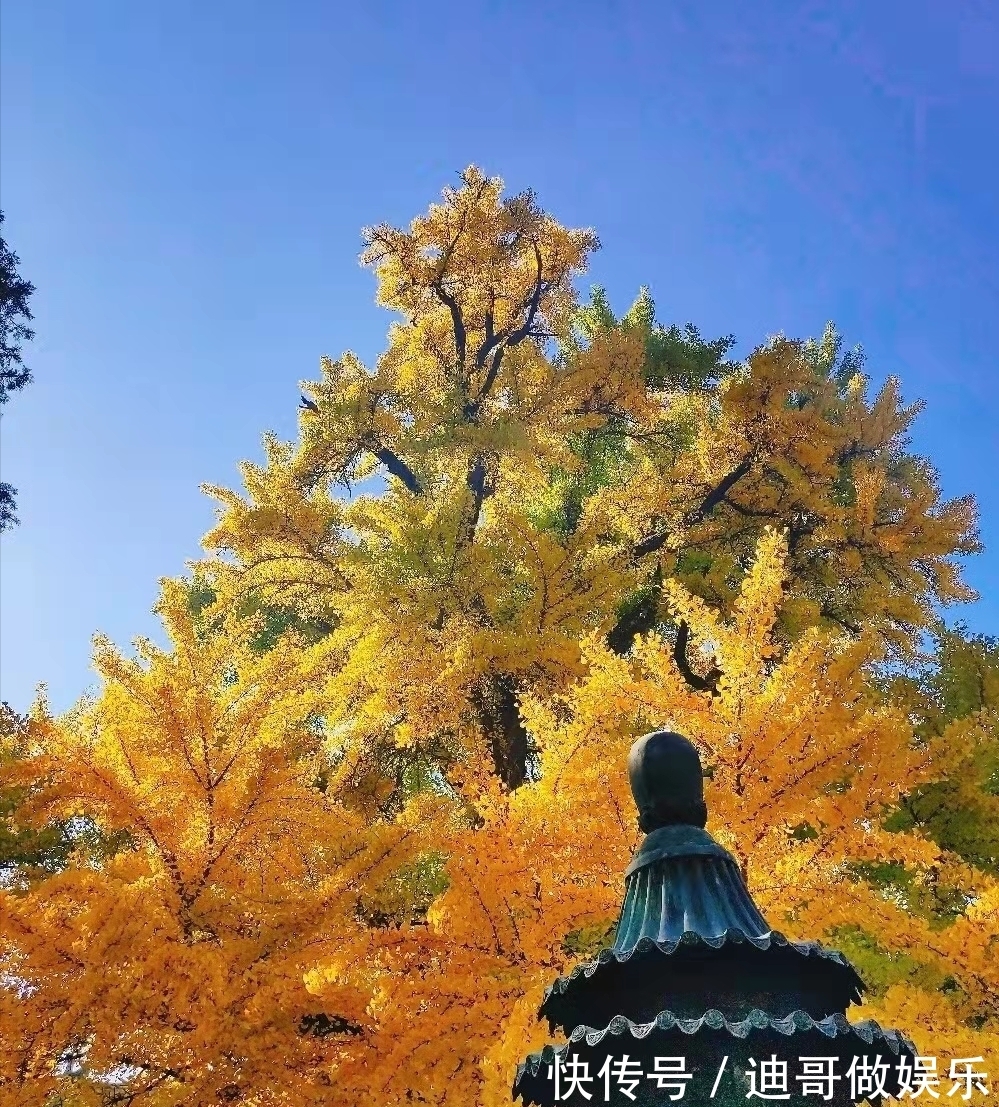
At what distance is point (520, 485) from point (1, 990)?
33.2ft

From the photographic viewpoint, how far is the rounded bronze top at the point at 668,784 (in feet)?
11.6

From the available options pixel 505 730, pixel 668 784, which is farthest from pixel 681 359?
pixel 668 784

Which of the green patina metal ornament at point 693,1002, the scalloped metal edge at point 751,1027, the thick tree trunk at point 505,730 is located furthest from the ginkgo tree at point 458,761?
the scalloped metal edge at point 751,1027

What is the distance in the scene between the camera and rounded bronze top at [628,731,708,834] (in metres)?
3.52

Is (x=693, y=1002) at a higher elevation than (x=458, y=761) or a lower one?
lower

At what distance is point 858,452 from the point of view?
13727 millimetres

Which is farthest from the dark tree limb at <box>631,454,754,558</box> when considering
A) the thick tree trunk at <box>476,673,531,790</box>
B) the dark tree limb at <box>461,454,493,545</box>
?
the thick tree trunk at <box>476,673,531,790</box>

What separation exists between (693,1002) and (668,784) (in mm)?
793

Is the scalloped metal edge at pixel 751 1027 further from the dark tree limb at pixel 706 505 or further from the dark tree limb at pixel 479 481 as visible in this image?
the dark tree limb at pixel 479 481

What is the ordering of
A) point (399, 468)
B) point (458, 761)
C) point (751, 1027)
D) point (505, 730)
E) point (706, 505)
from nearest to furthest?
point (751, 1027), point (458, 761), point (505, 730), point (706, 505), point (399, 468)

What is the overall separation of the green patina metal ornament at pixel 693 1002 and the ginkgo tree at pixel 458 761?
207 cm

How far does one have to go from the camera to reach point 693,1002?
119 inches

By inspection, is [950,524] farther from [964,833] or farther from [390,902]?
[390,902]

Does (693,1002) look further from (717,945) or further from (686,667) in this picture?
(686,667)
